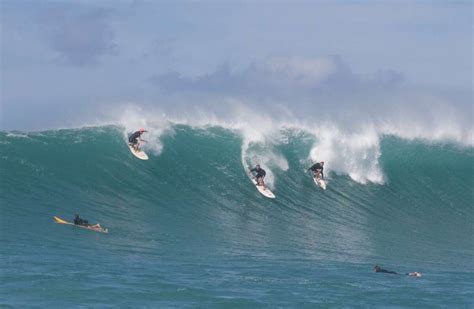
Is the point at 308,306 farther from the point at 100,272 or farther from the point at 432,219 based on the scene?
the point at 432,219

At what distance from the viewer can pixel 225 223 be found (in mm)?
26484

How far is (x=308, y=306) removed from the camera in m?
17.8

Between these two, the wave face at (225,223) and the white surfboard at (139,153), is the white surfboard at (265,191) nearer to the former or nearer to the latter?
the wave face at (225,223)

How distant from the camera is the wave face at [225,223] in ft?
61.7

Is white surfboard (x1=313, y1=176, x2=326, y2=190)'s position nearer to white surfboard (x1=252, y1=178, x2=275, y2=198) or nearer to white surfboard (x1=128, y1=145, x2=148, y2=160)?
white surfboard (x1=252, y1=178, x2=275, y2=198)

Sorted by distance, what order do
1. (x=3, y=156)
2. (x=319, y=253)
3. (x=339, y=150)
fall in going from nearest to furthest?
(x=319, y=253) < (x=3, y=156) < (x=339, y=150)

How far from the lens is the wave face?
741 inches

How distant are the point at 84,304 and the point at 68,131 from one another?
54.5 ft

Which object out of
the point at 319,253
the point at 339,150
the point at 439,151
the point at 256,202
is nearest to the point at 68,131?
the point at 256,202

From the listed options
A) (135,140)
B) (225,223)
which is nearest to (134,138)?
(135,140)

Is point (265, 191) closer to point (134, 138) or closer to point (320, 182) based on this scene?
point (320, 182)

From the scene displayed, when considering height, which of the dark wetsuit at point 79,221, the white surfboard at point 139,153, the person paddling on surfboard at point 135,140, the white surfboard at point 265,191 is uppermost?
the person paddling on surfboard at point 135,140

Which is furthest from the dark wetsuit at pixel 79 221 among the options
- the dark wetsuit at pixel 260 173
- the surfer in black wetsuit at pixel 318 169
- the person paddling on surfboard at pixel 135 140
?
the surfer in black wetsuit at pixel 318 169

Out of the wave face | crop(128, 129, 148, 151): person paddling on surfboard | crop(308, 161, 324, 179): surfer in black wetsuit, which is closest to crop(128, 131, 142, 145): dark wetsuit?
crop(128, 129, 148, 151): person paddling on surfboard
